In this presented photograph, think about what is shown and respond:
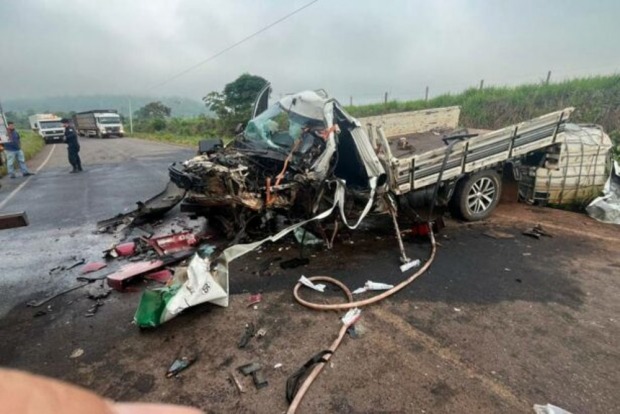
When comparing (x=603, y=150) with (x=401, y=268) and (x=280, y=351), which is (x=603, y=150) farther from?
(x=280, y=351)

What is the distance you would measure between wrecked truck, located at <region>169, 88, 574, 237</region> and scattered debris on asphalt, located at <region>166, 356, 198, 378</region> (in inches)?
80.8

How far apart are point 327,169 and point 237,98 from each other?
26548 millimetres

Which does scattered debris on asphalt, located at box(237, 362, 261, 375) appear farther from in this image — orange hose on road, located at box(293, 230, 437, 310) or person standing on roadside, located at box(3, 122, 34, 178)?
person standing on roadside, located at box(3, 122, 34, 178)

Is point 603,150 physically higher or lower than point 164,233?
higher

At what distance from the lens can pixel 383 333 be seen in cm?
322

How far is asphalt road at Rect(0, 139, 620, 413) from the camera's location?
102 inches

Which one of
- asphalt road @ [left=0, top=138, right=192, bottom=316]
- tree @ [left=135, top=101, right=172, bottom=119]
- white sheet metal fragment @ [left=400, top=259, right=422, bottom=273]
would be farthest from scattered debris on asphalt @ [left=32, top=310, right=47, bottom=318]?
tree @ [left=135, top=101, right=172, bottom=119]

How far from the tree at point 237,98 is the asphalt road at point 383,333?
24.9 m

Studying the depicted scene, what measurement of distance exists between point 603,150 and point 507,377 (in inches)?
228

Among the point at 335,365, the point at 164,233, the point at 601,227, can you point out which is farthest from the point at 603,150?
the point at 164,233

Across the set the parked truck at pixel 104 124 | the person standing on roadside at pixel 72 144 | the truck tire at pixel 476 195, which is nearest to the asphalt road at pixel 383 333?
the truck tire at pixel 476 195

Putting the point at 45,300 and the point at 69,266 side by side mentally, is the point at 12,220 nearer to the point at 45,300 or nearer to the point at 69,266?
the point at 45,300

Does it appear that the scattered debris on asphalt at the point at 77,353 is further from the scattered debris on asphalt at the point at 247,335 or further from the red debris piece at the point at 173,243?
the red debris piece at the point at 173,243

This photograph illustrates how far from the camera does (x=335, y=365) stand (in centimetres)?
286
